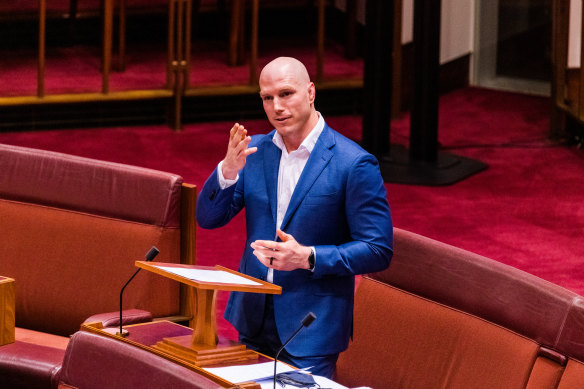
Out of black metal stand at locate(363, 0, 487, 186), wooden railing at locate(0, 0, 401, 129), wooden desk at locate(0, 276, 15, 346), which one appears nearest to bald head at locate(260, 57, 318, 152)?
wooden desk at locate(0, 276, 15, 346)

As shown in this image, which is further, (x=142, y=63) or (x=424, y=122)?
(x=142, y=63)

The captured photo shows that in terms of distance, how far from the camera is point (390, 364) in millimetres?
2916

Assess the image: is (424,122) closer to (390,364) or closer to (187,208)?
(187,208)

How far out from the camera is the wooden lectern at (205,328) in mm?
2355

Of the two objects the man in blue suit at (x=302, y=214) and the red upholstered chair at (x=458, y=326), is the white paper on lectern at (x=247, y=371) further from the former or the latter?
the red upholstered chair at (x=458, y=326)

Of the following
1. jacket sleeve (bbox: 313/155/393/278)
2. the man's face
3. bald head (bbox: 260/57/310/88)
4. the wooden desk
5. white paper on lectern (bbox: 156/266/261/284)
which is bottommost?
the wooden desk

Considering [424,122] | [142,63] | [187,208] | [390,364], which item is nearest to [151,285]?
[187,208]

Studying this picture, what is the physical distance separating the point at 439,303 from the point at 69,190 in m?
1.33

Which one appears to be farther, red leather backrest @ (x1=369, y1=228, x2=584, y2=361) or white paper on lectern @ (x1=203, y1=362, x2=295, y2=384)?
red leather backrest @ (x1=369, y1=228, x2=584, y2=361)

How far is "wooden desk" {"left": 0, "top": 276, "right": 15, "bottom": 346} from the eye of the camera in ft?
9.15

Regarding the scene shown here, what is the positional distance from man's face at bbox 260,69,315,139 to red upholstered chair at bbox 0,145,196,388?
2.88ft

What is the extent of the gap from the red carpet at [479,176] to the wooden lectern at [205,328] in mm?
1626

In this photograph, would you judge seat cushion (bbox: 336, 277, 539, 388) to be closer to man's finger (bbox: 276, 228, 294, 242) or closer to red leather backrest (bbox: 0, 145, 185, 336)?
man's finger (bbox: 276, 228, 294, 242)

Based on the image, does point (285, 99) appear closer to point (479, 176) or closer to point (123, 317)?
point (123, 317)
